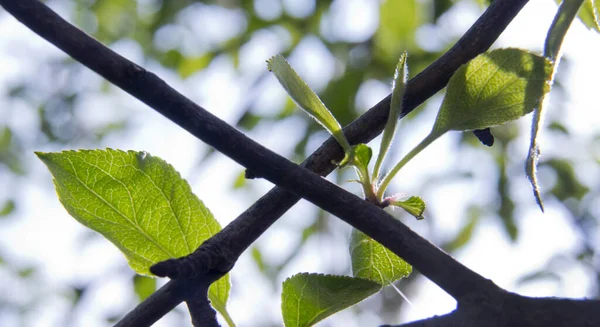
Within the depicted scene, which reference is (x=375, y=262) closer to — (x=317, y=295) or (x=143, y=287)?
(x=317, y=295)

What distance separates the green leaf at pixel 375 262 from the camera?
57 cm

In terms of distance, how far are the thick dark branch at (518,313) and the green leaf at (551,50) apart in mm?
146

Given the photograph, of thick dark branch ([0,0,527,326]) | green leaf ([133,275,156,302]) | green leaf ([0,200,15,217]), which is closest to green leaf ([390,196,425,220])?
thick dark branch ([0,0,527,326])

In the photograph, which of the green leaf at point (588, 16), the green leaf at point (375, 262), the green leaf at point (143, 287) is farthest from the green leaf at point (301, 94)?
the green leaf at point (143, 287)

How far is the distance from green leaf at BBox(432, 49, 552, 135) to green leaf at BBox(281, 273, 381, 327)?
0.16 meters

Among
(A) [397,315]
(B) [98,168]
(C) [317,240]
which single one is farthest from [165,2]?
(B) [98,168]

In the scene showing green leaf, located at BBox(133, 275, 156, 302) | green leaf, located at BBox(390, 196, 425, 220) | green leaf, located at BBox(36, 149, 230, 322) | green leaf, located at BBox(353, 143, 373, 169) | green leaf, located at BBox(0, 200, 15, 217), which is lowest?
green leaf, located at BBox(390, 196, 425, 220)

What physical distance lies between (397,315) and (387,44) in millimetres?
1037

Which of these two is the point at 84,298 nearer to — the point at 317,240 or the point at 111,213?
the point at 317,240

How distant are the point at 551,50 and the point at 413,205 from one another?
0.54 ft

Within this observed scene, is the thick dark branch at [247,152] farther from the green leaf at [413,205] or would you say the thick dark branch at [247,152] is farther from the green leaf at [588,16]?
the green leaf at [588,16]

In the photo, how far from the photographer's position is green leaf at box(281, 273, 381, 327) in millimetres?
519

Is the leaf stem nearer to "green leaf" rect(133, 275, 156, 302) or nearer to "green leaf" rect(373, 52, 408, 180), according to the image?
"green leaf" rect(373, 52, 408, 180)

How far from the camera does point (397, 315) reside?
6.88 feet
